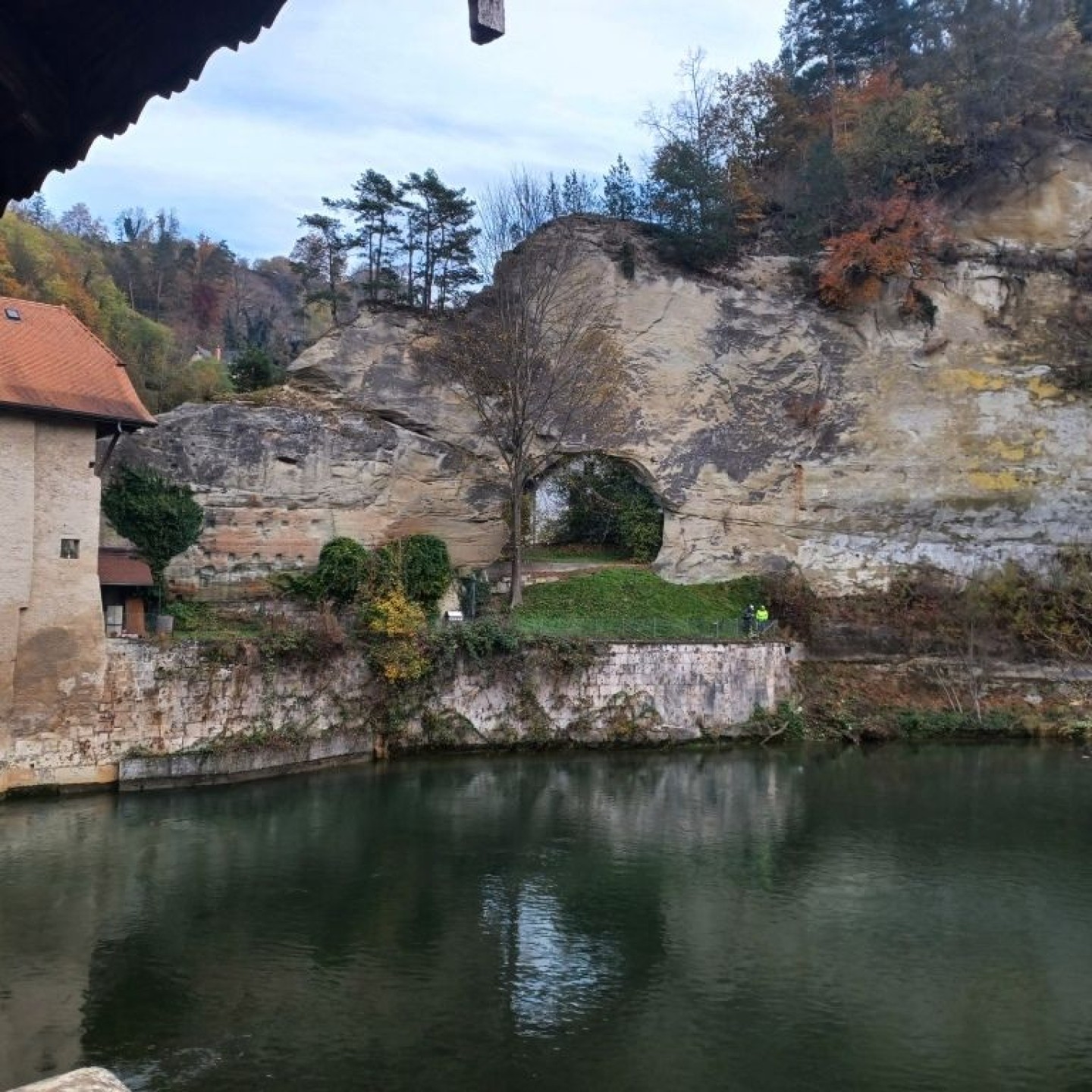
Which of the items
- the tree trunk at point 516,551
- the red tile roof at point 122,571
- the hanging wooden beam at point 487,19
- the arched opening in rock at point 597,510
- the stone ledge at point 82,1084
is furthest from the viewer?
the arched opening in rock at point 597,510

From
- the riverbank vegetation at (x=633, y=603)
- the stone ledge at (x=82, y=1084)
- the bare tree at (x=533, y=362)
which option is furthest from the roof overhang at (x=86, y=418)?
the stone ledge at (x=82, y=1084)

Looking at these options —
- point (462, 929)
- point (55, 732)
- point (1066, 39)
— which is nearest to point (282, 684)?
point (55, 732)

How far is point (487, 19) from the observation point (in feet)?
11.4

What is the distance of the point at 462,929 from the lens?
12750mm

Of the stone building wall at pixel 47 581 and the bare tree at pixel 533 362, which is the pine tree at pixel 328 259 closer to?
the bare tree at pixel 533 362

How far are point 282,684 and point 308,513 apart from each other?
732cm

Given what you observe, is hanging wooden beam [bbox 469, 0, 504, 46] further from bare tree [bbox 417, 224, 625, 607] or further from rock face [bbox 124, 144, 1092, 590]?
rock face [bbox 124, 144, 1092, 590]

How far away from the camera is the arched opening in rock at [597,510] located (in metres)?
31.1

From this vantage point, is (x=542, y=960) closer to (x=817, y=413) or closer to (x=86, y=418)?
(x=86, y=418)

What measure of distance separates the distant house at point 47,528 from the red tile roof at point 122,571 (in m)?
2.47

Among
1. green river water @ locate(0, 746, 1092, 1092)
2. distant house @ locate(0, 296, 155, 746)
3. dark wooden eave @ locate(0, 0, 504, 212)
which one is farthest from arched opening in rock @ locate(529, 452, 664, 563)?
dark wooden eave @ locate(0, 0, 504, 212)

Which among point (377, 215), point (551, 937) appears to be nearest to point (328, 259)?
point (377, 215)

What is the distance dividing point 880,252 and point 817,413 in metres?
5.11

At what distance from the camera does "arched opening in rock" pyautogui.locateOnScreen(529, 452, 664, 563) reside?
31.1m
